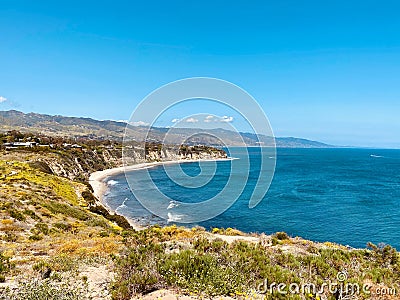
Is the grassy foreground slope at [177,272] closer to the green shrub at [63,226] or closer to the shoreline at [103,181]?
the green shrub at [63,226]

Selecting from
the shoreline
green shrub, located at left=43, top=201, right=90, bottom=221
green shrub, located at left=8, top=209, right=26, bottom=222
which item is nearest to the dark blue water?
the shoreline

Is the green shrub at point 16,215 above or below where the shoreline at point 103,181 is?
above

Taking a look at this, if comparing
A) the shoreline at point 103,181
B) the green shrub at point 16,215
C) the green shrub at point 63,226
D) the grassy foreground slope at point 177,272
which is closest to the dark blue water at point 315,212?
the shoreline at point 103,181

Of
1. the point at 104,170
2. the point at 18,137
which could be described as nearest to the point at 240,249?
the point at 104,170

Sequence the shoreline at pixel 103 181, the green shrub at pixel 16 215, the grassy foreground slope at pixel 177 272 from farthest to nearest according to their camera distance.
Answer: the shoreline at pixel 103 181
the green shrub at pixel 16 215
the grassy foreground slope at pixel 177 272

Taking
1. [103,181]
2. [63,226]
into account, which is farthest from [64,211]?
[103,181]

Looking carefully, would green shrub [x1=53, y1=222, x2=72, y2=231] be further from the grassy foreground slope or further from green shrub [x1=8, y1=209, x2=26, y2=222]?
the grassy foreground slope

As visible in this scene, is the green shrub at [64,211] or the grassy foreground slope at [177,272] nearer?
the grassy foreground slope at [177,272]

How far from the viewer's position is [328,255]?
34.7 feet

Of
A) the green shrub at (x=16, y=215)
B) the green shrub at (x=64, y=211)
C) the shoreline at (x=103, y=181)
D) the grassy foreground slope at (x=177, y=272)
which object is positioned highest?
the grassy foreground slope at (x=177, y=272)

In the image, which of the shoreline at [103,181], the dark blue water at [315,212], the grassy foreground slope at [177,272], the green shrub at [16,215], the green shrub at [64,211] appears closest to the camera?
the grassy foreground slope at [177,272]

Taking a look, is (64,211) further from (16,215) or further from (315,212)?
(315,212)

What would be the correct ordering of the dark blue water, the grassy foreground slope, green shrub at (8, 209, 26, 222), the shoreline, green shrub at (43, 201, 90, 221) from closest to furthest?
the grassy foreground slope, green shrub at (8, 209, 26, 222), green shrub at (43, 201, 90, 221), the dark blue water, the shoreline

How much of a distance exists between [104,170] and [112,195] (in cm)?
3838
